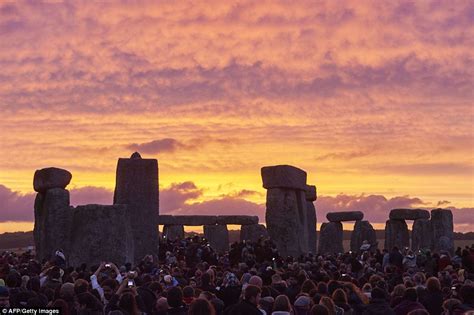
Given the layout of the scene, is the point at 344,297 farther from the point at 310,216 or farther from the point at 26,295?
the point at 310,216

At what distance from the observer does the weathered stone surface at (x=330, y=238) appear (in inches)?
1481

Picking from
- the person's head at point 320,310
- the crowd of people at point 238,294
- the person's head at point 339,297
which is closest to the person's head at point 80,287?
the crowd of people at point 238,294

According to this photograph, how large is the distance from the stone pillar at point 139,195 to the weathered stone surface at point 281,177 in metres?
4.87

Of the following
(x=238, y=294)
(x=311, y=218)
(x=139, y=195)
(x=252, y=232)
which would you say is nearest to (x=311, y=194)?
(x=311, y=218)

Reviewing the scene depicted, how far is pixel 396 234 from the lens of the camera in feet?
124

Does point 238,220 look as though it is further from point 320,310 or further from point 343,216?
point 320,310

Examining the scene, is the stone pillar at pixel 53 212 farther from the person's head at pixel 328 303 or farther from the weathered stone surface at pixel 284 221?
the person's head at pixel 328 303

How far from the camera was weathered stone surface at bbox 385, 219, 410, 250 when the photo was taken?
124 feet

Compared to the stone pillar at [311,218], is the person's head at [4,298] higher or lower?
lower

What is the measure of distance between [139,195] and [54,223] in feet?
8.82

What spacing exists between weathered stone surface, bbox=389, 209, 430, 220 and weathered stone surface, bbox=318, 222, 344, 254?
270cm

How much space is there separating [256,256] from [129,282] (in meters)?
10.0

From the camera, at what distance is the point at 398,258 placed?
65.4 feet

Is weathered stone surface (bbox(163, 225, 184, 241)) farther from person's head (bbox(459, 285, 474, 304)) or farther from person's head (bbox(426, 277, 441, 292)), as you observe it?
person's head (bbox(459, 285, 474, 304))
